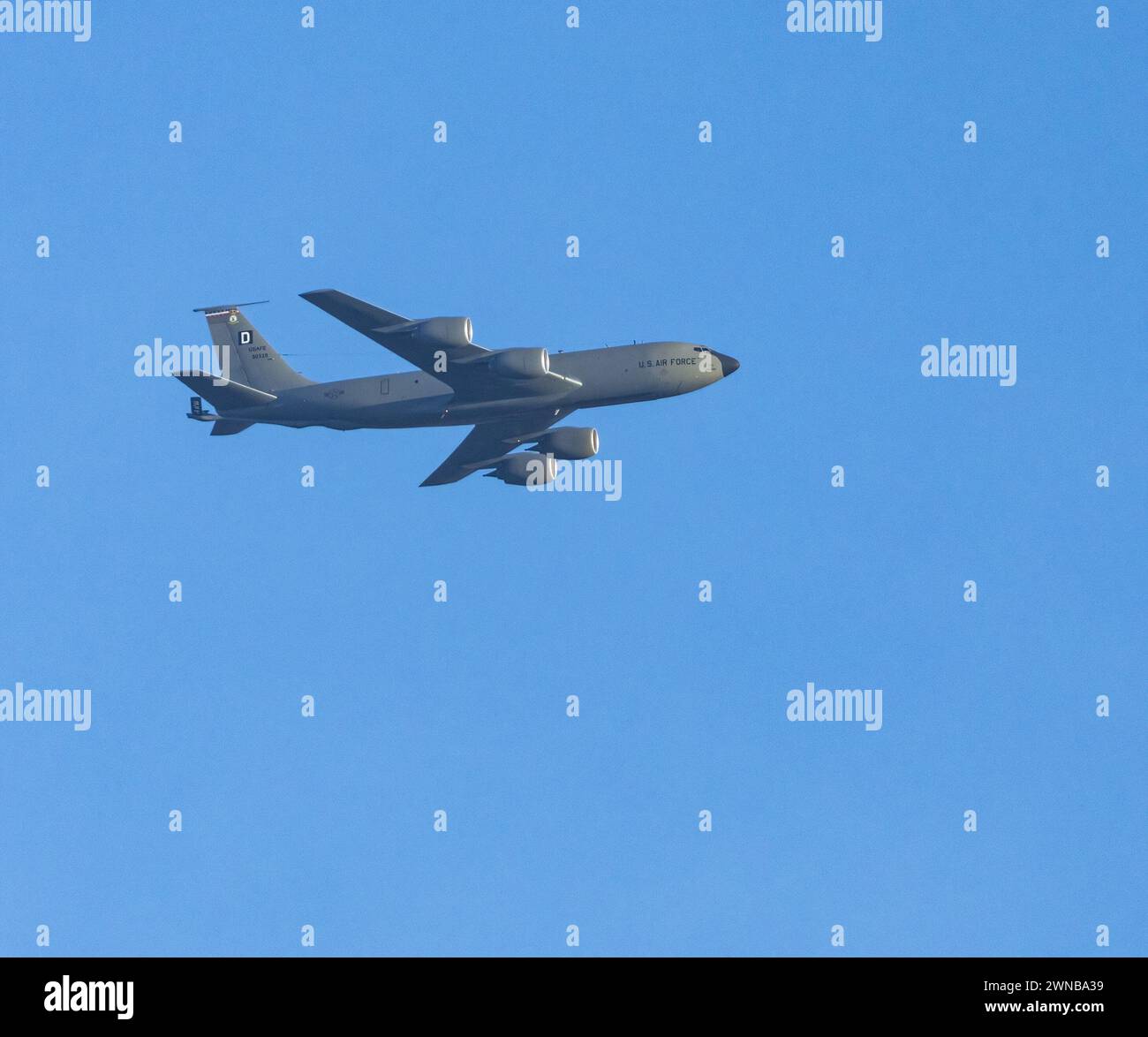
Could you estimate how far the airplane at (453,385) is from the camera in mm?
67750

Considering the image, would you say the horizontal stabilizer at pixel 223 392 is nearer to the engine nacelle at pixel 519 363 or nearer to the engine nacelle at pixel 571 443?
the engine nacelle at pixel 519 363

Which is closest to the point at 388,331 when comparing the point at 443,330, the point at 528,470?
the point at 443,330

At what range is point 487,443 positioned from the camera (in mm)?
76500

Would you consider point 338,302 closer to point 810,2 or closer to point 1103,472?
point 810,2

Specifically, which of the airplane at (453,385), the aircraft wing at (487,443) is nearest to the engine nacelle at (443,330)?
the airplane at (453,385)

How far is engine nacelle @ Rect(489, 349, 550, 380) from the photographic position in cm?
6775

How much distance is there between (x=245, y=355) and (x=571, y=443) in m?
15.5

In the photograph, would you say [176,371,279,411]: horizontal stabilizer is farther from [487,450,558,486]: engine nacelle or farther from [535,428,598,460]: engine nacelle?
[535,428,598,460]: engine nacelle

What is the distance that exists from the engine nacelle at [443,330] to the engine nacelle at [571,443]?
8.96 m

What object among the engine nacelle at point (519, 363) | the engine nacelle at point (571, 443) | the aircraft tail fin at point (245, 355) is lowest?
the engine nacelle at point (571, 443)

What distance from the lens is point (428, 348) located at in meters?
67.6

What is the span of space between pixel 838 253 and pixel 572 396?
12913 millimetres

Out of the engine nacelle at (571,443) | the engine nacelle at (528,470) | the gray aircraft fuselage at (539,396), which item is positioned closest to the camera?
the gray aircraft fuselage at (539,396)

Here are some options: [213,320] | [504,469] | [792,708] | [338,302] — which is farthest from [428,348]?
[792,708]
